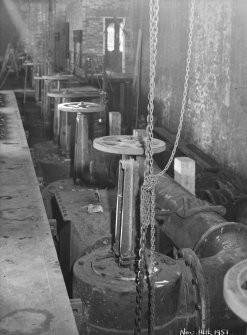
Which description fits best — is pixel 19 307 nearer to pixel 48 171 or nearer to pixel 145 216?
pixel 145 216

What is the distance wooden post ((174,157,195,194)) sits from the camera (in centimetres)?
643

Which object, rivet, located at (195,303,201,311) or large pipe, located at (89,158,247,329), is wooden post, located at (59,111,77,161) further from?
rivet, located at (195,303,201,311)

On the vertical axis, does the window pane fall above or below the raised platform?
above

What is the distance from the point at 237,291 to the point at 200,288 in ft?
7.03

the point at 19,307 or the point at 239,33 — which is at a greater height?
the point at 239,33

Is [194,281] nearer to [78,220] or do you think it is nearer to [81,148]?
[78,220]

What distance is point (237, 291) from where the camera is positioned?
1.98 meters

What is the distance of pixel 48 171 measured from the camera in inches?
384

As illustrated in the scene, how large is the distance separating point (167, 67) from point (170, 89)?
0.64 meters

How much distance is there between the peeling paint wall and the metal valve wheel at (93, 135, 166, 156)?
4305 millimetres

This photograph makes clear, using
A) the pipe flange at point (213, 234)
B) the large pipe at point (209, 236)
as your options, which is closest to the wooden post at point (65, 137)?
the large pipe at point (209, 236)

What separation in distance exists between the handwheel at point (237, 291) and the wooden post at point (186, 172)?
424cm

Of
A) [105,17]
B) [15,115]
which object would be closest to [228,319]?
[15,115]

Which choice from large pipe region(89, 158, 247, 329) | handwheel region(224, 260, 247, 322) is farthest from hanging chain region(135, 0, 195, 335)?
handwheel region(224, 260, 247, 322)
